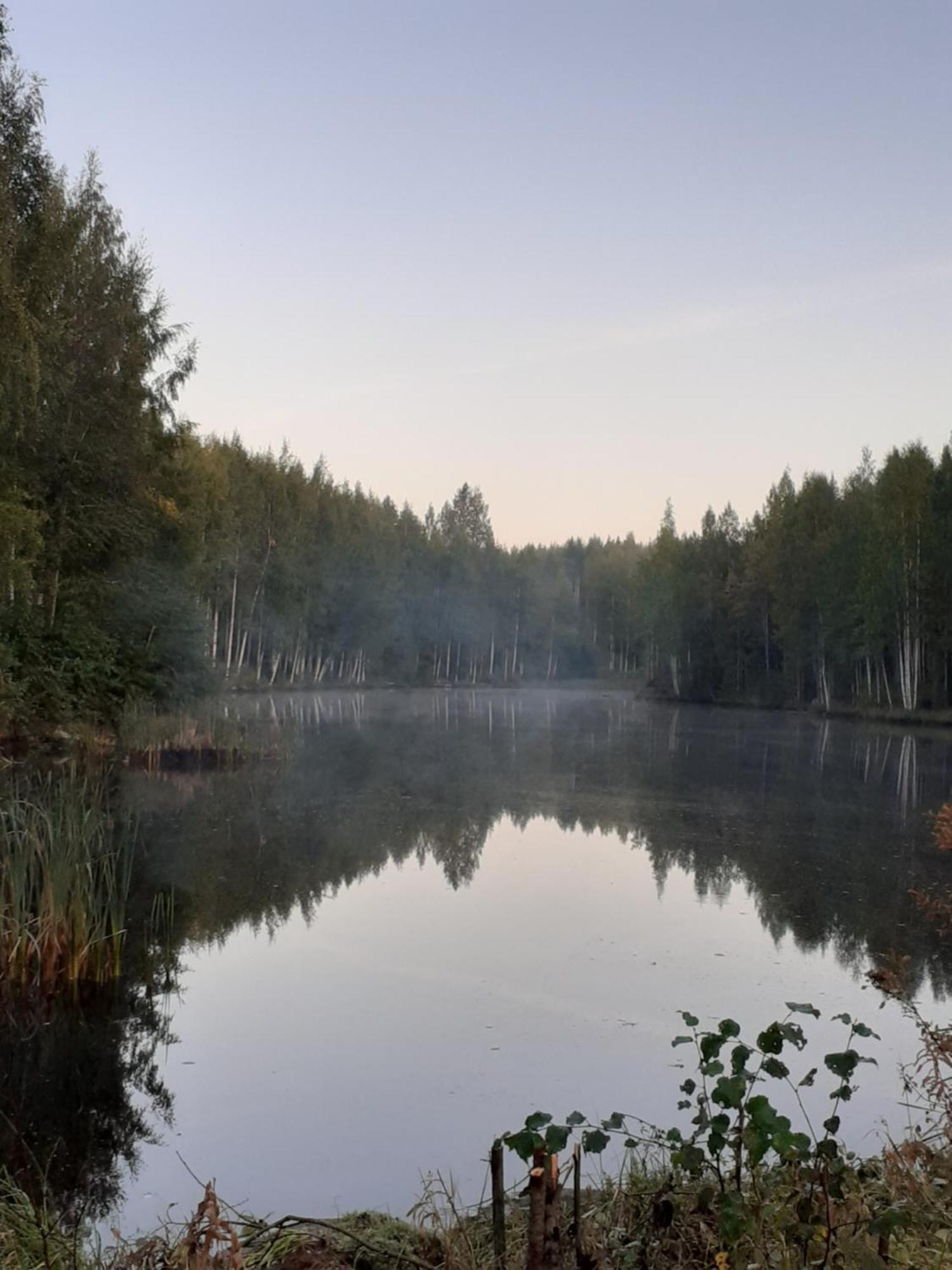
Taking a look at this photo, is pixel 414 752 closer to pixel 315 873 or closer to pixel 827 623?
pixel 315 873

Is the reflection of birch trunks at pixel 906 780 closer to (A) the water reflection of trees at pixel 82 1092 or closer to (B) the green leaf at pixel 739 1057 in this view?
(A) the water reflection of trees at pixel 82 1092

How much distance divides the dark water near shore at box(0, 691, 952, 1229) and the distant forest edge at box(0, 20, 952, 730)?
5993mm

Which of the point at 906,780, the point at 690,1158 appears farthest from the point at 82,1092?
the point at 906,780

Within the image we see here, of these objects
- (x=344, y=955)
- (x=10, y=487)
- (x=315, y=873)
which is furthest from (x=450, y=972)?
(x=10, y=487)

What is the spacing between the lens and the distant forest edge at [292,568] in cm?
1897

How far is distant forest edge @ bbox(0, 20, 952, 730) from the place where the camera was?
19.0m

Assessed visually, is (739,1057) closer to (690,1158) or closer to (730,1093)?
(730,1093)

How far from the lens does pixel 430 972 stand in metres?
7.64

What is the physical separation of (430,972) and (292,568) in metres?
48.0

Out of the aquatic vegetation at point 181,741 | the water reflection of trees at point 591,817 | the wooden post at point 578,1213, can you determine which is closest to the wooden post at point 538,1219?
the wooden post at point 578,1213

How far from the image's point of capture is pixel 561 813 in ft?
51.3

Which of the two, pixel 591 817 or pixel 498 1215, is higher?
pixel 498 1215

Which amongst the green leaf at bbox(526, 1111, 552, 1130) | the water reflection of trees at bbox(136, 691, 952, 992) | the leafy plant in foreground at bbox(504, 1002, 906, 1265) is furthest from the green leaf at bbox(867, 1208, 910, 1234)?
the water reflection of trees at bbox(136, 691, 952, 992)

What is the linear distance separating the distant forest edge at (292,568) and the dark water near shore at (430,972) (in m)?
5.99
